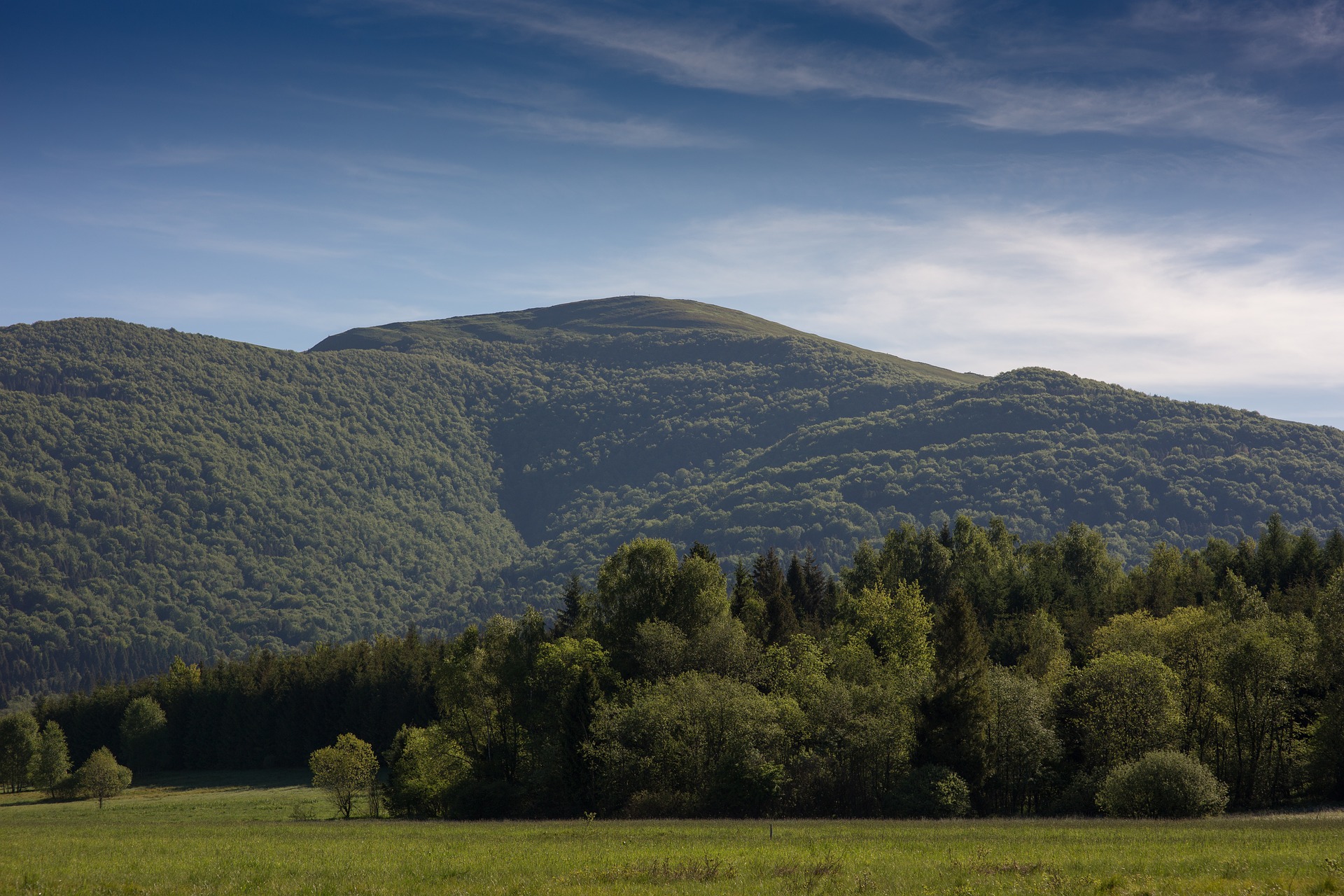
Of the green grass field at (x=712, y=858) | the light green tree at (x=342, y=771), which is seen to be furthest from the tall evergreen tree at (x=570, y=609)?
the green grass field at (x=712, y=858)

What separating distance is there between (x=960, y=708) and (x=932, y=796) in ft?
19.6

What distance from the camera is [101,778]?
122125mm

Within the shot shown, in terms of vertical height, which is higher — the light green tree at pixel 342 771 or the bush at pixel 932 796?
the bush at pixel 932 796

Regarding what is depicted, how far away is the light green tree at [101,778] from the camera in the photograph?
122 meters

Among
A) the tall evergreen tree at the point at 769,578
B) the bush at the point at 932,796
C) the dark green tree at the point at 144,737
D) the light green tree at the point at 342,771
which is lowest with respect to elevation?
the dark green tree at the point at 144,737

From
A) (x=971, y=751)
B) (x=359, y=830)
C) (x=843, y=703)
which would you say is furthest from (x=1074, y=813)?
(x=359, y=830)

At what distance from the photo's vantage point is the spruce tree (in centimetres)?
6022

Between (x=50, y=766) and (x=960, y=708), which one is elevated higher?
(x=960, y=708)

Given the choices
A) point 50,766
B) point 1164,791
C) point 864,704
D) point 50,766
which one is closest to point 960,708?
point 864,704

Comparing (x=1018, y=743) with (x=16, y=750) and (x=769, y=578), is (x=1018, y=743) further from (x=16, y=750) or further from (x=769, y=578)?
(x=16, y=750)

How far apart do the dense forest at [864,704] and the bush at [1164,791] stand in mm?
508

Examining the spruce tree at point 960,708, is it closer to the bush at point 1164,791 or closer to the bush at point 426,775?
the bush at point 1164,791

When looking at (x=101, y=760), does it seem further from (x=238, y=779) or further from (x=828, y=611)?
(x=828, y=611)

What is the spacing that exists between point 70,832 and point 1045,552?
391ft
